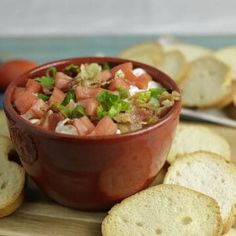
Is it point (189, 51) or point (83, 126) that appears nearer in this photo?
point (83, 126)

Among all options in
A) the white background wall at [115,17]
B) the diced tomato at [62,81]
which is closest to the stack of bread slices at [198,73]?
the diced tomato at [62,81]

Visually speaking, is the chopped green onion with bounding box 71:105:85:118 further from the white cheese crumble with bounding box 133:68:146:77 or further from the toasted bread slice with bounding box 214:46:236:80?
the toasted bread slice with bounding box 214:46:236:80

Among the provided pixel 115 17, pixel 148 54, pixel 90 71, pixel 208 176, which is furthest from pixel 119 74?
pixel 115 17

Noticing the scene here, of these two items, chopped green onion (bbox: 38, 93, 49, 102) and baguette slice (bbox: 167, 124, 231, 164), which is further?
baguette slice (bbox: 167, 124, 231, 164)

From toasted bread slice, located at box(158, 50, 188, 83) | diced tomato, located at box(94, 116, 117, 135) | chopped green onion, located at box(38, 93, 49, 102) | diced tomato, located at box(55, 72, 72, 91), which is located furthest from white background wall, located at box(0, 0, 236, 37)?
diced tomato, located at box(94, 116, 117, 135)

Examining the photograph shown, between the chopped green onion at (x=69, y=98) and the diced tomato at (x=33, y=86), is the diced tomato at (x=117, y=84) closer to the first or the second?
the chopped green onion at (x=69, y=98)

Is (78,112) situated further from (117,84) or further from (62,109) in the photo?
(117,84)

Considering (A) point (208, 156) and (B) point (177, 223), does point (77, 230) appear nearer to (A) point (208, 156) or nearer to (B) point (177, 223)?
(B) point (177, 223)
